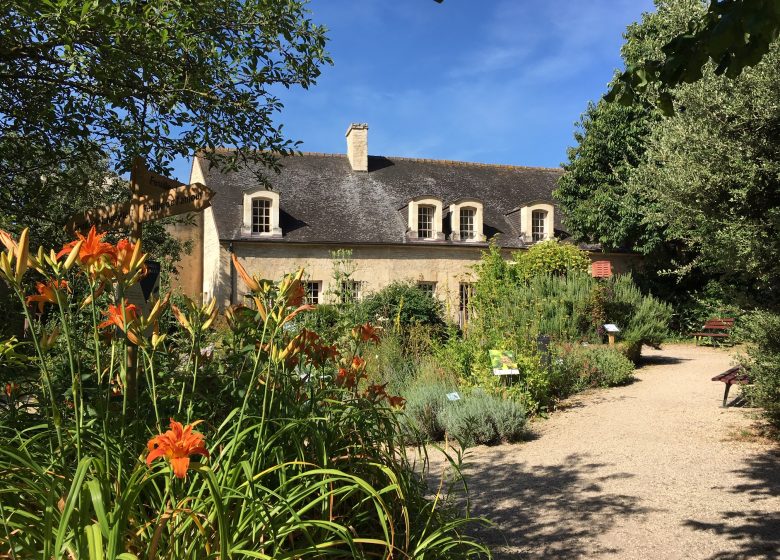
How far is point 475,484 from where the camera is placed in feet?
Answer: 17.7

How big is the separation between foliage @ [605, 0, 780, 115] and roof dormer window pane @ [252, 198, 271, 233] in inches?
685

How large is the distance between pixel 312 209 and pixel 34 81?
1651 centimetres

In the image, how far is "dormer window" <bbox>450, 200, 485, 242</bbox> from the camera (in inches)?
861

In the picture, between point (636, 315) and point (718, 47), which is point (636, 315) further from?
point (718, 47)

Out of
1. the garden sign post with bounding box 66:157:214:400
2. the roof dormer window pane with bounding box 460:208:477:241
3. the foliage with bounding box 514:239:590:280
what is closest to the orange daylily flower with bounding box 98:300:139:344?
the garden sign post with bounding box 66:157:214:400

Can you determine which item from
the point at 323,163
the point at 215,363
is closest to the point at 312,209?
the point at 323,163

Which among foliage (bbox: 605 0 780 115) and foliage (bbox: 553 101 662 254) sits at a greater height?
foliage (bbox: 553 101 662 254)

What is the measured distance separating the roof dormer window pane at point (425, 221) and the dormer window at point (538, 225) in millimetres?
3957

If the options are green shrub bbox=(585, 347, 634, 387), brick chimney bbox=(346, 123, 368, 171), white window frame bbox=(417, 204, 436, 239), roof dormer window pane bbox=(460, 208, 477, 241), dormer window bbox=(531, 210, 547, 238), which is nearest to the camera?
green shrub bbox=(585, 347, 634, 387)

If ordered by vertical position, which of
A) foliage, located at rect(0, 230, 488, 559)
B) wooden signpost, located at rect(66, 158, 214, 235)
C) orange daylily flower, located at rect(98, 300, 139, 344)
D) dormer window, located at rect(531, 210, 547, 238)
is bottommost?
foliage, located at rect(0, 230, 488, 559)

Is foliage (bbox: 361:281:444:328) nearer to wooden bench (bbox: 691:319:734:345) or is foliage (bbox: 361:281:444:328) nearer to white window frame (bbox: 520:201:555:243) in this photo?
white window frame (bbox: 520:201:555:243)

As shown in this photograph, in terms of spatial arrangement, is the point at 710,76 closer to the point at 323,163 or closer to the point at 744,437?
the point at 744,437

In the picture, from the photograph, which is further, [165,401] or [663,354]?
[663,354]

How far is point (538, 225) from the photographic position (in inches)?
915
